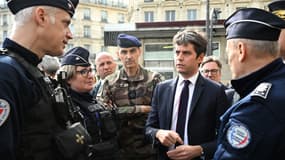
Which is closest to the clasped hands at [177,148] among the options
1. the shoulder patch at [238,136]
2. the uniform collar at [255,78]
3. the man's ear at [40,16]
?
the uniform collar at [255,78]

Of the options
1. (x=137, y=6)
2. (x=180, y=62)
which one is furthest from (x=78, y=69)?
(x=137, y=6)

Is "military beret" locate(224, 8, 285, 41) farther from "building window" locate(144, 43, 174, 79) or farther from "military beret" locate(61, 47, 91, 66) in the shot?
"building window" locate(144, 43, 174, 79)

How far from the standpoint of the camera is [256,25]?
1.94 meters

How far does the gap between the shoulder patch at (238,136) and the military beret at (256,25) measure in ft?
1.74

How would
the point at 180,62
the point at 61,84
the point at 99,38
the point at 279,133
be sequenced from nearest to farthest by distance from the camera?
the point at 279,133 → the point at 61,84 → the point at 180,62 → the point at 99,38

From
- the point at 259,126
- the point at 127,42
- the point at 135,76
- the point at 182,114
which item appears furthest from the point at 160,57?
the point at 259,126

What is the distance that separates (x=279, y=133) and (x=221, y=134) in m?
0.36

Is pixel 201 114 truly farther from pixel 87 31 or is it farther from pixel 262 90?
pixel 87 31

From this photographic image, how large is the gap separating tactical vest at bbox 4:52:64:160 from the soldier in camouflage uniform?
5.61 feet

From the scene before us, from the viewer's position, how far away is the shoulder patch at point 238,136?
1705mm

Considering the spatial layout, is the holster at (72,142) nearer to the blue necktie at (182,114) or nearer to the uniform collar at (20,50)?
the uniform collar at (20,50)

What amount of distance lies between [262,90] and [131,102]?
2119 mm

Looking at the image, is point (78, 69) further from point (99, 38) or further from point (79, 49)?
point (99, 38)

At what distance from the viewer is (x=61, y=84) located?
2504mm
